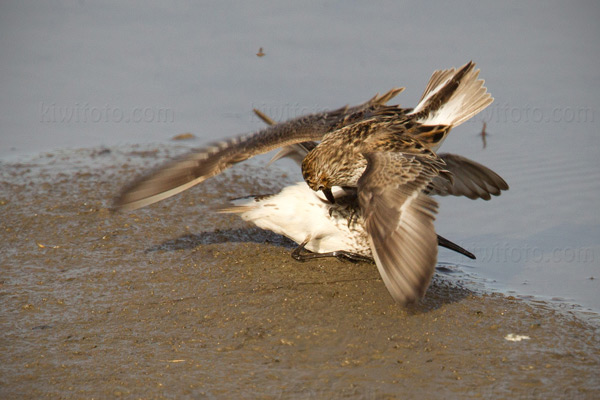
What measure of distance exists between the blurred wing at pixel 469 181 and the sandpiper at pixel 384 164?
0.04 meters

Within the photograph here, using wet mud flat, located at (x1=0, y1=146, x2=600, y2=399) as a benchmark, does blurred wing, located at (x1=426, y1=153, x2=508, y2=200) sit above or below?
above

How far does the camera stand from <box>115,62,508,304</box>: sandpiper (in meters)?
4.56

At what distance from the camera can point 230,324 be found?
4.72 meters

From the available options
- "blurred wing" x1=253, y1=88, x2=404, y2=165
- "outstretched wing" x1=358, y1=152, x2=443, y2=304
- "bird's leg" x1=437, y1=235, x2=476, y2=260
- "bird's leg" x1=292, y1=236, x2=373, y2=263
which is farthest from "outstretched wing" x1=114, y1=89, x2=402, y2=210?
"bird's leg" x1=437, y1=235, x2=476, y2=260

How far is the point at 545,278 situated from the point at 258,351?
9.16 ft

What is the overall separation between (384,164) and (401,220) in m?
0.57

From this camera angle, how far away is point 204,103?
9.33 meters

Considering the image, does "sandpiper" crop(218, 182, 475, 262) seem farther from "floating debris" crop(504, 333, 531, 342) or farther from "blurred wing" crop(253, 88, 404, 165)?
"floating debris" crop(504, 333, 531, 342)

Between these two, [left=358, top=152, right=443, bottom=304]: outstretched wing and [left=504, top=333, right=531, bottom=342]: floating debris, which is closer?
[left=358, top=152, right=443, bottom=304]: outstretched wing

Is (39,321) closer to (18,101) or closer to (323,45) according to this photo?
(18,101)

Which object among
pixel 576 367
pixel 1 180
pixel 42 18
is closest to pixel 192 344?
pixel 576 367

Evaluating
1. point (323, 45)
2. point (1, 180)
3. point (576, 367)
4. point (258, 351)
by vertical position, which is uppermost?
point (323, 45)

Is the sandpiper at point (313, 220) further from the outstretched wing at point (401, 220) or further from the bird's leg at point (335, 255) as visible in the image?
the outstretched wing at point (401, 220)

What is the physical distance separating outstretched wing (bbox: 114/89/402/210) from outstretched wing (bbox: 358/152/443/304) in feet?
3.38
